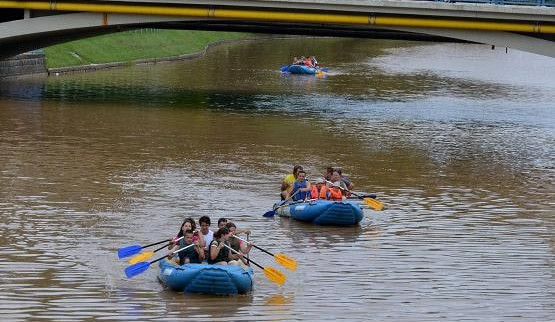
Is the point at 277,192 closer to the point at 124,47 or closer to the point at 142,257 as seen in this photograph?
the point at 142,257

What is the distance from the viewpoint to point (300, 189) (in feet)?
93.8

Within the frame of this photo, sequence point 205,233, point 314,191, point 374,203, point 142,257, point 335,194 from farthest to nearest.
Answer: point 374,203 < point 314,191 < point 335,194 < point 142,257 < point 205,233

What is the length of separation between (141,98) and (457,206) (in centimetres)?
2543

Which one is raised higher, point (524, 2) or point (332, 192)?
point (524, 2)

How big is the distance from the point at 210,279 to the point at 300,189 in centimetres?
844

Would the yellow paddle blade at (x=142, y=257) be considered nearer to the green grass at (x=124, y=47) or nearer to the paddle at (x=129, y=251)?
the paddle at (x=129, y=251)

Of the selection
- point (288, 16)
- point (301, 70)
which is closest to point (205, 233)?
point (288, 16)

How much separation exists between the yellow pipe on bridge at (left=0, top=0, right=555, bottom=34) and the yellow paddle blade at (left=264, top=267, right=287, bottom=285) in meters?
25.8

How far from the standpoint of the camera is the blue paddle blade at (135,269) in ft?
69.4

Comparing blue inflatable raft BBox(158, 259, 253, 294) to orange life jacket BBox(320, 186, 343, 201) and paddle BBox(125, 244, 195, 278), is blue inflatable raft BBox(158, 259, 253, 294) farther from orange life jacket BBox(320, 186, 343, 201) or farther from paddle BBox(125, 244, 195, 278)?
orange life jacket BBox(320, 186, 343, 201)

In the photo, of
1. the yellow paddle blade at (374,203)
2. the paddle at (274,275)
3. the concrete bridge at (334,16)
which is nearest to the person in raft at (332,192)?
the yellow paddle blade at (374,203)

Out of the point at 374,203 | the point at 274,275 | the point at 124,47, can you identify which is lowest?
the point at 374,203

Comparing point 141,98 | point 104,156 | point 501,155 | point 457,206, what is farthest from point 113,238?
point 141,98

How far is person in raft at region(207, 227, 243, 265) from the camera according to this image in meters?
21.5
